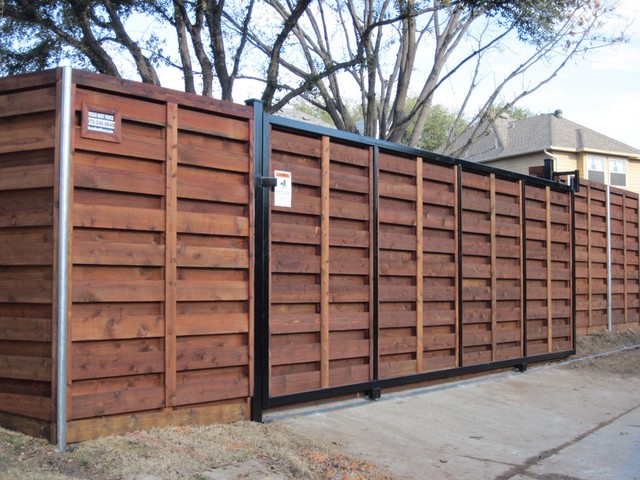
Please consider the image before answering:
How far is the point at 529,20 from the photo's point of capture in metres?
14.6

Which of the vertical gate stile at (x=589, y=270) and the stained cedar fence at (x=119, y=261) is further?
the vertical gate stile at (x=589, y=270)

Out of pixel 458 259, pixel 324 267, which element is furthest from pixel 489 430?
pixel 458 259

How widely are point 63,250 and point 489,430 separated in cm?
406

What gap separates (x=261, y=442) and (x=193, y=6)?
31.2 ft

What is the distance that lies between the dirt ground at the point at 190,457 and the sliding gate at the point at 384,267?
2.20 feet

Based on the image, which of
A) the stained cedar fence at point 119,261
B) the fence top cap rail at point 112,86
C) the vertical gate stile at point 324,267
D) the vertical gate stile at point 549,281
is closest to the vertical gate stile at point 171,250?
the stained cedar fence at point 119,261

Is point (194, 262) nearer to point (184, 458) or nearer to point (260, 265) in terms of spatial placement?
point (260, 265)

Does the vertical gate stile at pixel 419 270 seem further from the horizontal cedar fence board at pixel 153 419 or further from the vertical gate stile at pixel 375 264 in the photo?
the horizontal cedar fence board at pixel 153 419

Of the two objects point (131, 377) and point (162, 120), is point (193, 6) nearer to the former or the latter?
point (162, 120)

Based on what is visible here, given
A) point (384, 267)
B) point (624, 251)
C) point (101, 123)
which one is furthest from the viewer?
point (624, 251)

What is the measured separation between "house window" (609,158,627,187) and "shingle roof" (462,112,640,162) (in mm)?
452

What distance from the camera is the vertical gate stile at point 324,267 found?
640 cm

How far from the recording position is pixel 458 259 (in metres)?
8.28

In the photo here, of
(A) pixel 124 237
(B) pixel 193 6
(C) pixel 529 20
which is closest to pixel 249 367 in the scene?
(A) pixel 124 237
